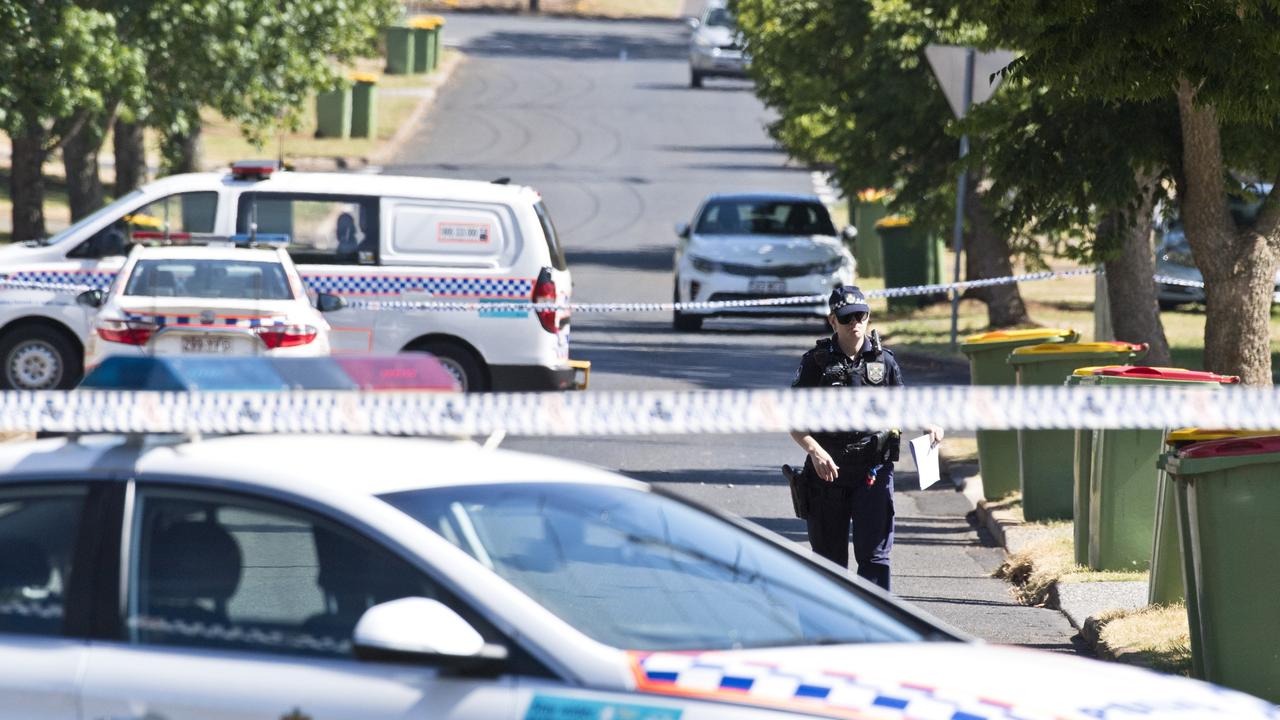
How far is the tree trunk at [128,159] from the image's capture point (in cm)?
2903

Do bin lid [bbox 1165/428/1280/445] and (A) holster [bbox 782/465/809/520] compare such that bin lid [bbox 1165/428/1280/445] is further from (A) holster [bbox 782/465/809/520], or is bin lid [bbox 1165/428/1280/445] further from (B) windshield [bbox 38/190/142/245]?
(B) windshield [bbox 38/190/142/245]

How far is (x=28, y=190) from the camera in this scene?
25.3m

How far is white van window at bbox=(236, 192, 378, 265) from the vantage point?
1472cm

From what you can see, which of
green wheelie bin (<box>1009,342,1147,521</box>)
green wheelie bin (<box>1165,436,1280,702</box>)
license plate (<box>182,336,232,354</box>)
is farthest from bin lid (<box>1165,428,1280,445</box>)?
license plate (<box>182,336,232,354</box>)

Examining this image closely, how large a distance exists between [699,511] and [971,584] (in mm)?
5107

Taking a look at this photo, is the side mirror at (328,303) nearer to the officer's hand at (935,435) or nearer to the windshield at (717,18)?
the officer's hand at (935,435)

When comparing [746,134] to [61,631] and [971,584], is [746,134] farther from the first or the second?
[61,631]

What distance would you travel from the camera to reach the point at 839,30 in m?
22.9

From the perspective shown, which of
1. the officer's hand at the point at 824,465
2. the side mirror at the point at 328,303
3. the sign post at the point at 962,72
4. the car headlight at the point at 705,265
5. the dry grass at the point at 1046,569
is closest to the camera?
the officer's hand at the point at 824,465

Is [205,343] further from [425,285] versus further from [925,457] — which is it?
[925,457]

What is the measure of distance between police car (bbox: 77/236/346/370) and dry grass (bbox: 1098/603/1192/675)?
21.1 feet

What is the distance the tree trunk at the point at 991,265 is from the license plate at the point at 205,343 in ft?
35.7

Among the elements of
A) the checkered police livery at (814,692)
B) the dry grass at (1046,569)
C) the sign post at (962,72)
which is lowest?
the dry grass at (1046,569)

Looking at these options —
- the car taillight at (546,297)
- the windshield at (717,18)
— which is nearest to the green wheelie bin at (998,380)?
the car taillight at (546,297)
